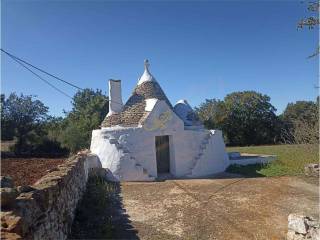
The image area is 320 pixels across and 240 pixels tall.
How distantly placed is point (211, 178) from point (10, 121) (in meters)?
20.8

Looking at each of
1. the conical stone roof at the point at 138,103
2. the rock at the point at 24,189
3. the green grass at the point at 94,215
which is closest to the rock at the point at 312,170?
the conical stone roof at the point at 138,103

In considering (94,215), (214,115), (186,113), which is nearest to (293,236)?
(94,215)

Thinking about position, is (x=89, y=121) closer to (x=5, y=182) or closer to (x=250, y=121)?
(x=250, y=121)

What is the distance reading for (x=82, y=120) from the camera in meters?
31.3

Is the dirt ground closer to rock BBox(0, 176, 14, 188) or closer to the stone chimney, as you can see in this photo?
rock BBox(0, 176, 14, 188)

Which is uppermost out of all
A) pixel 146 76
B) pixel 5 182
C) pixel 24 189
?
pixel 146 76

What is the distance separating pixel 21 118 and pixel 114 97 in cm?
1591

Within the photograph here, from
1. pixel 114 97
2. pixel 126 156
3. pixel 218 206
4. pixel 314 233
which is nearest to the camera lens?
pixel 314 233

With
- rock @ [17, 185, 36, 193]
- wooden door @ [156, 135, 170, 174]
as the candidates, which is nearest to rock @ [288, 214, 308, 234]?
rock @ [17, 185, 36, 193]

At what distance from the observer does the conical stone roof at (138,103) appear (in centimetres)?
1509

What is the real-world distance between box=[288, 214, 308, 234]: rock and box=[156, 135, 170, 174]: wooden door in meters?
8.77

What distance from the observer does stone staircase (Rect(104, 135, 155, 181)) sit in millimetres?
13469

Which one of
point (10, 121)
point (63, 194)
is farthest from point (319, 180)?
point (10, 121)

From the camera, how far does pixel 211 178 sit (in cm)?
1362
